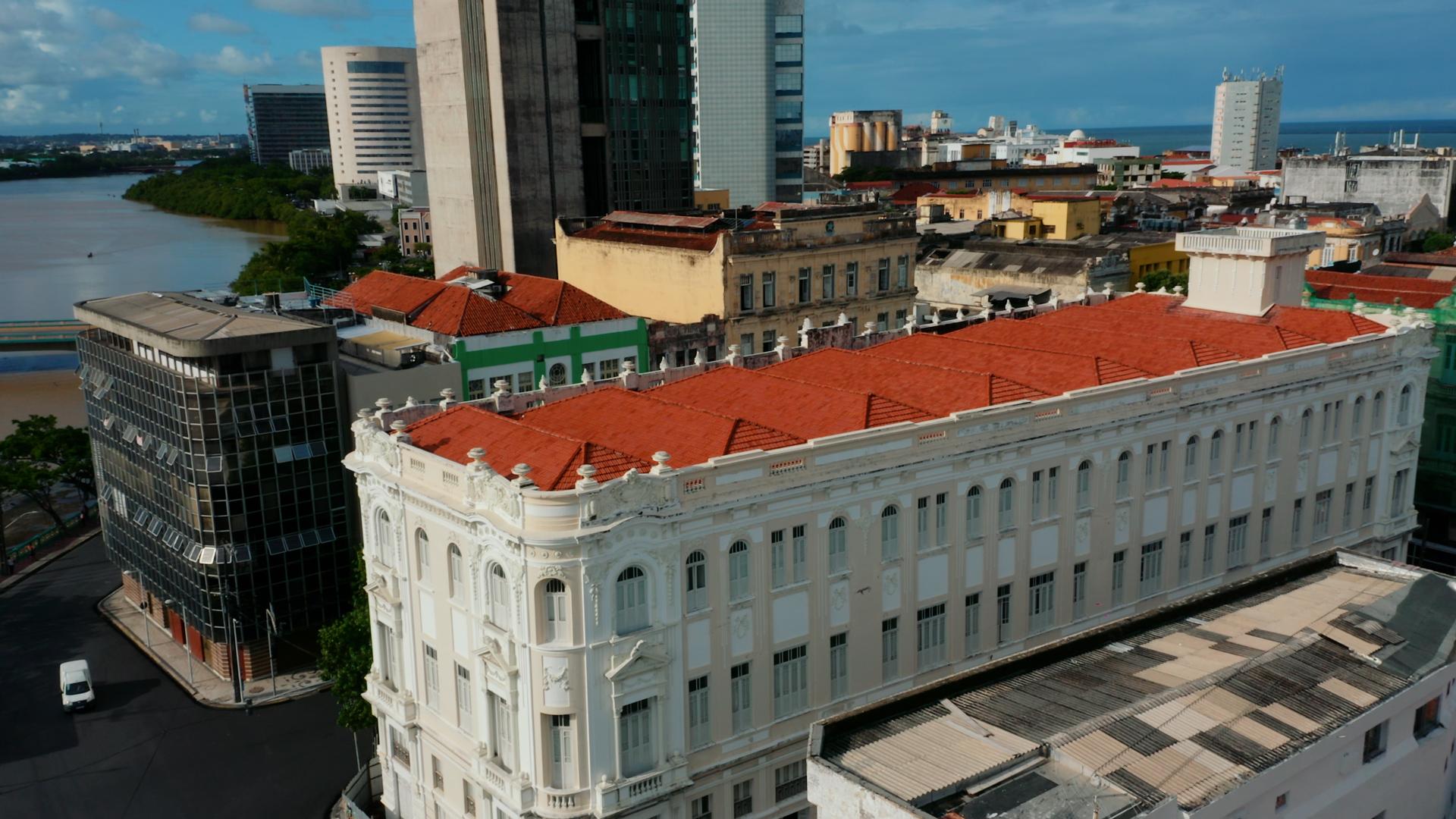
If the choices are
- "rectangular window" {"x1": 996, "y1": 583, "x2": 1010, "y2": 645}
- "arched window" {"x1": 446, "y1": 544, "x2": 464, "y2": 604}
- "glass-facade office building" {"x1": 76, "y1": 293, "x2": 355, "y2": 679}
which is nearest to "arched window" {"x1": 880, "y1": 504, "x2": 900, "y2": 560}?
"rectangular window" {"x1": 996, "y1": 583, "x2": 1010, "y2": 645}

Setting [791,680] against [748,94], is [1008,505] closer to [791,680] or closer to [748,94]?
[791,680]

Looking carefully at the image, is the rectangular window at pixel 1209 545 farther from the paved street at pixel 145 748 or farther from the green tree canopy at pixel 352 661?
the paved street at pixel 145 748

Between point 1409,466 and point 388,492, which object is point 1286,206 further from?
point 388,492

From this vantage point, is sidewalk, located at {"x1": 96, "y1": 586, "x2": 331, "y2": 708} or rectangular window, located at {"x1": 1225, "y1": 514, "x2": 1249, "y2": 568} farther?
sidewalk, located at {"x1": 96, "y1": 586, "x2": 331, "y2": 708}

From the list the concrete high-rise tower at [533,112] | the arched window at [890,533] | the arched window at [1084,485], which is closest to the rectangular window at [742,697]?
the arched window at [890,533]

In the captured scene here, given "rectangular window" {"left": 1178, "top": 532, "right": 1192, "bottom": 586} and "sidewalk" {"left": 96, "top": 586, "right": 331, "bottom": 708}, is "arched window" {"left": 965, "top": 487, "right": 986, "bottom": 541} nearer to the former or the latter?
"rectangular window" {"left": 1178, "top": 532, "right": 1192, "bottom": 586}
